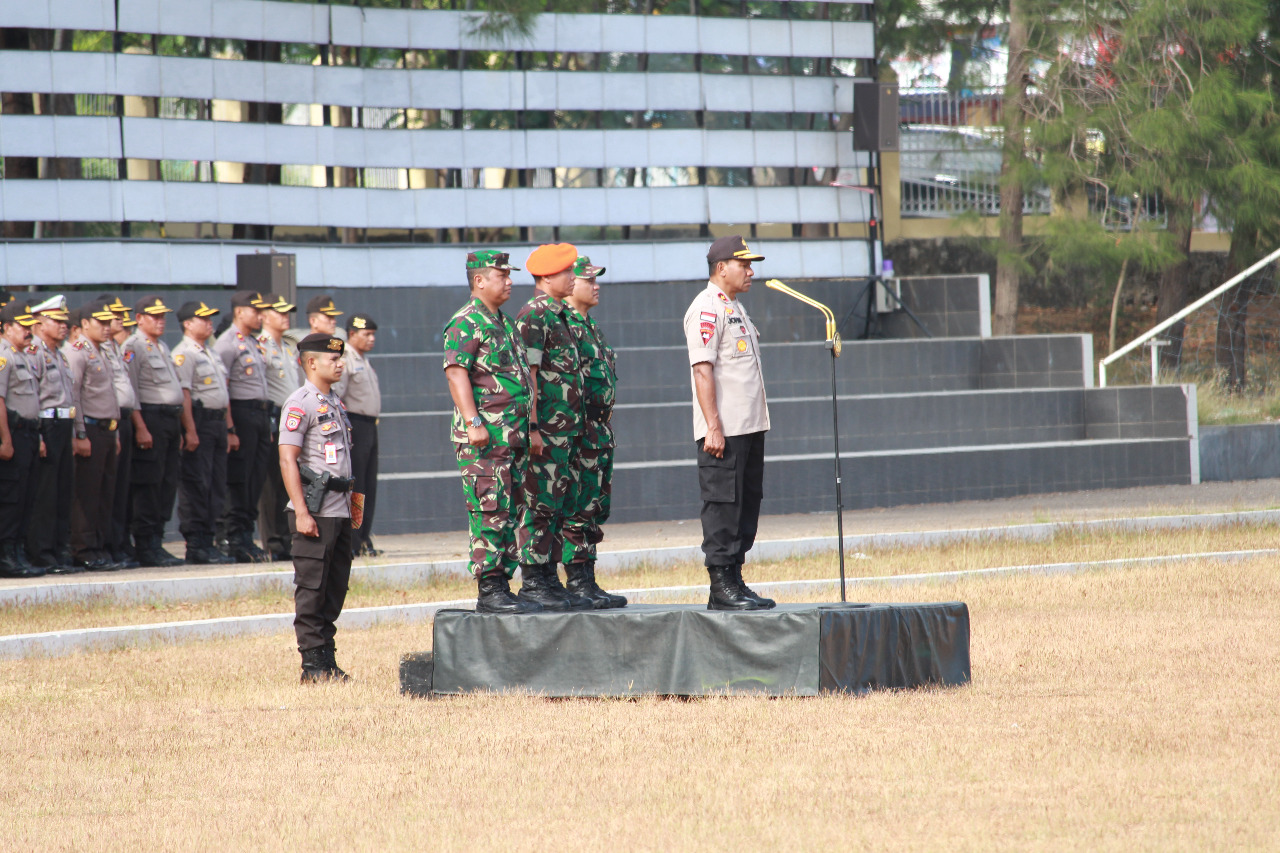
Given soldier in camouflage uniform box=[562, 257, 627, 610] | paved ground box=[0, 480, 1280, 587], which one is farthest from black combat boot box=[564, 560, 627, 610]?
paved ground box=[0, 480, 1280, 587]

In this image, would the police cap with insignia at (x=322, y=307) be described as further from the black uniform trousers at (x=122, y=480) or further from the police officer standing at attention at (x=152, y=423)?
the black uniform trousers at (x=122, y=480)

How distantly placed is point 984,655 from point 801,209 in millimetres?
12802

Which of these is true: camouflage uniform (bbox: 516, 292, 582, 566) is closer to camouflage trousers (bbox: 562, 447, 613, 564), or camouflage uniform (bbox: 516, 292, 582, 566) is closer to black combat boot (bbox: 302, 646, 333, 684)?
camouflage trousers (bbox: 562, 447, 613, 564)

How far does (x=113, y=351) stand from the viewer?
1163 centimetres

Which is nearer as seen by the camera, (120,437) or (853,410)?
(120,437)

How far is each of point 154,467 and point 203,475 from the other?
366 mm

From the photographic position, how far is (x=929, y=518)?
47.2 feet

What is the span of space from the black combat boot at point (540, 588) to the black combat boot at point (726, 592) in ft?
2.18

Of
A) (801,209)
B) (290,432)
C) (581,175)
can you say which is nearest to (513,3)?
(581,175)

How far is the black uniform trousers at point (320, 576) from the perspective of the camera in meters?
7.39

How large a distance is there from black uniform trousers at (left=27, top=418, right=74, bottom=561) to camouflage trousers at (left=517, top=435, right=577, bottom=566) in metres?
5.50

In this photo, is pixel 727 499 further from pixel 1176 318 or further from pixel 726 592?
pixel 1176 318

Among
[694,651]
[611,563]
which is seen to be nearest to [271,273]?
[611,563]

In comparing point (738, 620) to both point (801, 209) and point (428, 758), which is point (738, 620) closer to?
point (428, 758)
